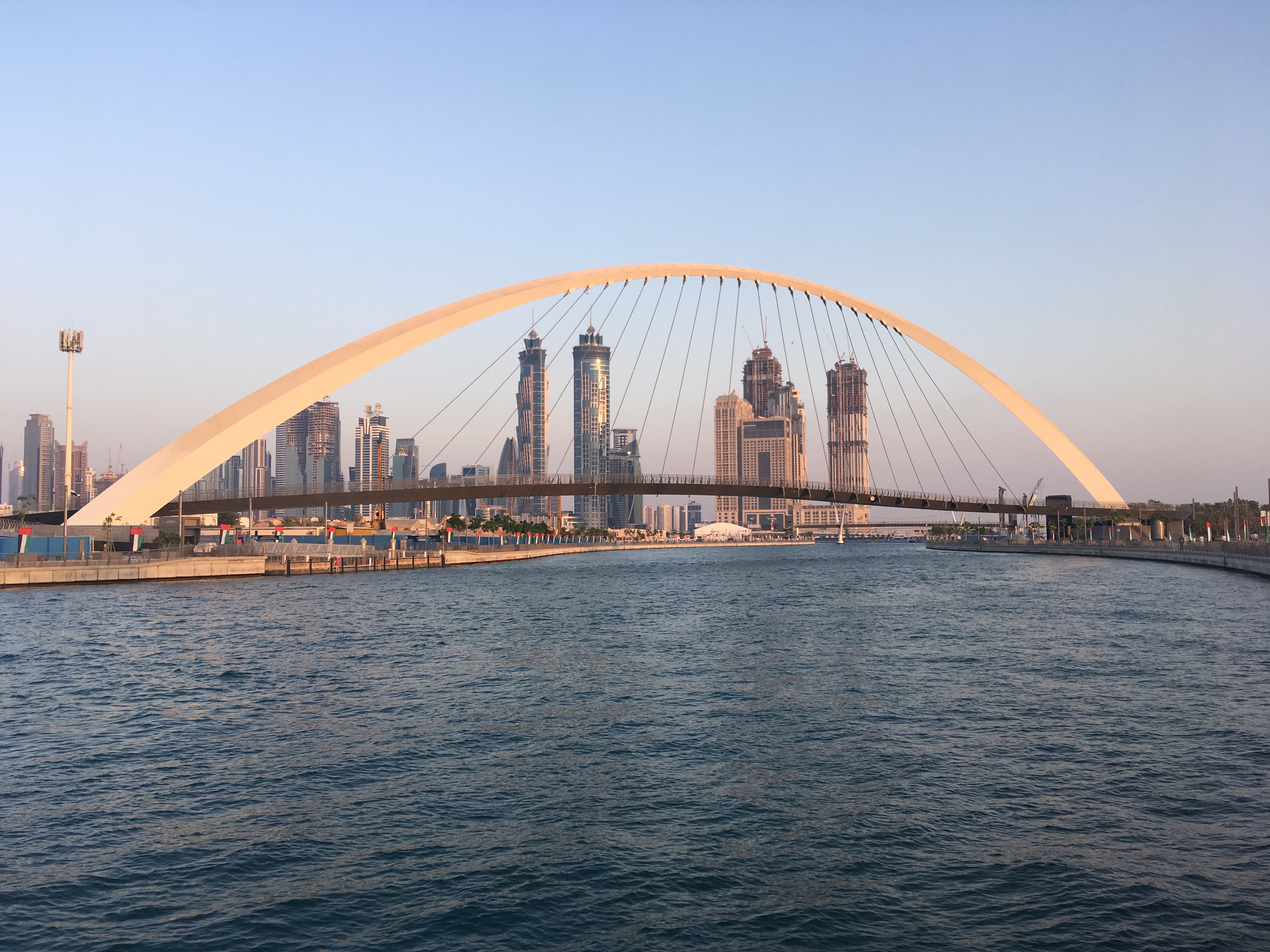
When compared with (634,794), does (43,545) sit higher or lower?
higher

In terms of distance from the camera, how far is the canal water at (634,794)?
861 cm

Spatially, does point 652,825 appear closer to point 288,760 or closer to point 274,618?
point 288,760

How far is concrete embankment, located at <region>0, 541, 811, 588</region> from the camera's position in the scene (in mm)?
47844

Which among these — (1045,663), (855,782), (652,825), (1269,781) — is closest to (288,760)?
(652,825)

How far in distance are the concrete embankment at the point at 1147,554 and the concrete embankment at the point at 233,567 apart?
62048mm

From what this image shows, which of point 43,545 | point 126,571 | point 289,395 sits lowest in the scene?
point 126,571

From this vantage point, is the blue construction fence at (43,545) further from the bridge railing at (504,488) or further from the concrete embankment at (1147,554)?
the concrete embankment at (1147,554)

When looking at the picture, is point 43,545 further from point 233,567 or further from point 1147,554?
point 1147,554

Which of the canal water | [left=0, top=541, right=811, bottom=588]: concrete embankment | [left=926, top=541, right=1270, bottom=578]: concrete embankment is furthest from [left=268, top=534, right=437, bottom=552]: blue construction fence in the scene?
the canal water

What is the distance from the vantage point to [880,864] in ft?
32.4

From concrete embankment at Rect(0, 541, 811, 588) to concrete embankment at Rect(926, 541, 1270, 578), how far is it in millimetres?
62048

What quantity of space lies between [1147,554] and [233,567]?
7737cm

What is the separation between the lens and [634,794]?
40.2 feet

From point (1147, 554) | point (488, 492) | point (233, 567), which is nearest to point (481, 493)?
point (488, 492)
